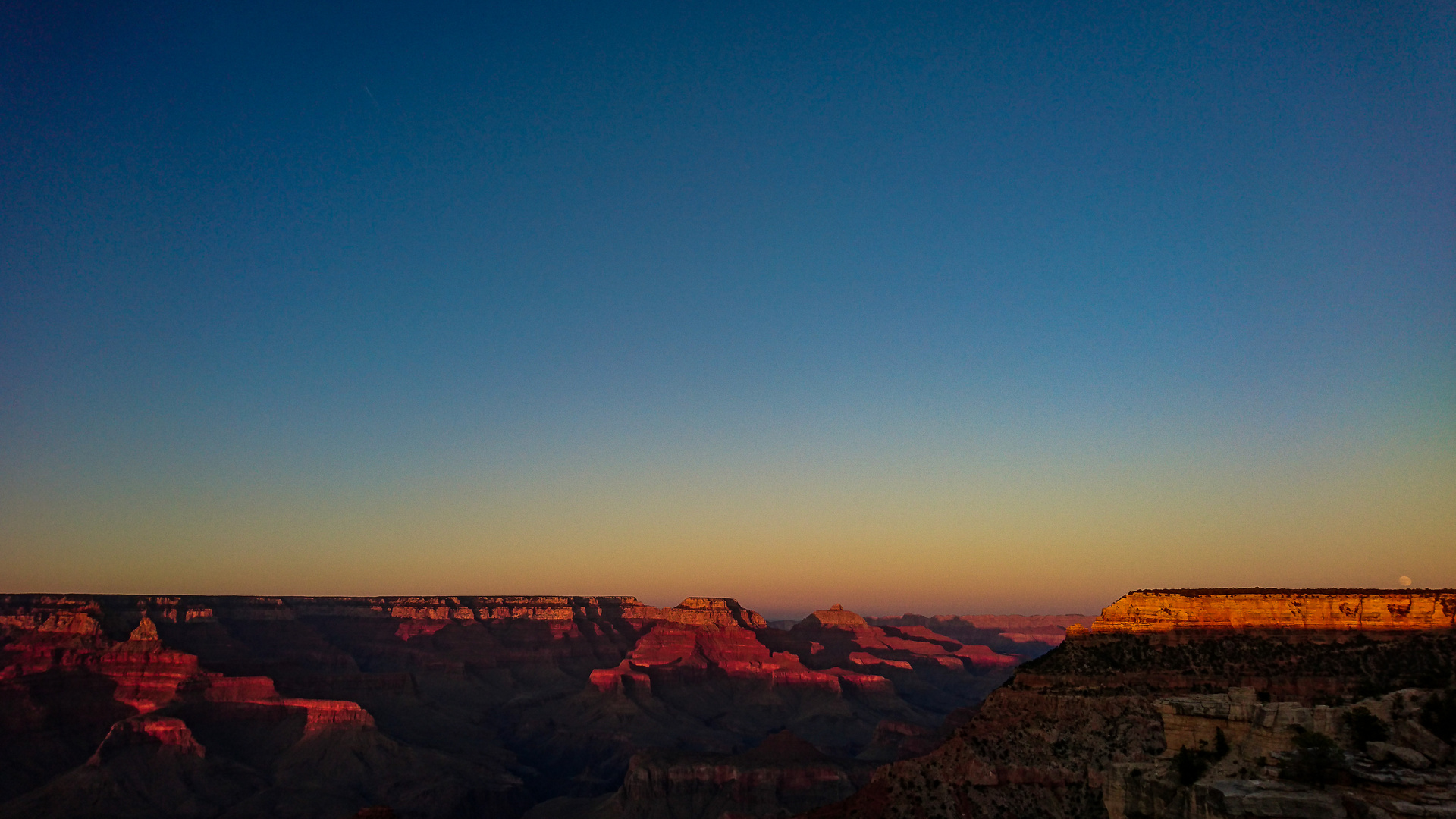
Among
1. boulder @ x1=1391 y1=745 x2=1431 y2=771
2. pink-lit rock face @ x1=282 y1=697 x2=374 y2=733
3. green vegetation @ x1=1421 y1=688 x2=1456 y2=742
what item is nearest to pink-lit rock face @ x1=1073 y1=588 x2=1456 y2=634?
green vegetation @ x1=1421 y1=688 x2=1456 y2=742

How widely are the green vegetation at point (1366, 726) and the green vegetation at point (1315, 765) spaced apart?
2809 millimetres

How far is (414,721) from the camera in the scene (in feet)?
633

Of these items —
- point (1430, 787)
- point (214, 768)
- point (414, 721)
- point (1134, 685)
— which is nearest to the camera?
point (1430, 787)

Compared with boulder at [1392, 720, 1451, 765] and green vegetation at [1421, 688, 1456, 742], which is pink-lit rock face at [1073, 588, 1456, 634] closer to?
green vegetation at [1421, 688, 1456, 742]

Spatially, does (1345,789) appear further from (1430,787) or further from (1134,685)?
(1134,685)

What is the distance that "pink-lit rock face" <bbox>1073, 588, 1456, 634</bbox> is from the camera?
198 ft

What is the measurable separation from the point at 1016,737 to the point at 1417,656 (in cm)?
2364

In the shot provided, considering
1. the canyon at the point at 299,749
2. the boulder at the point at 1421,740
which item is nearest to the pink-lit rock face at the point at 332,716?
the canyon at the point at 299,749

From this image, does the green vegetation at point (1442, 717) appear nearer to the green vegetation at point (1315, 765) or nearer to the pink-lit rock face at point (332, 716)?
the green vegetation at point (1315, 765)

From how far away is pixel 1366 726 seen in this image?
28.2m

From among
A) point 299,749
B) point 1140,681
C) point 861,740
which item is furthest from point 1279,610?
point 299,749

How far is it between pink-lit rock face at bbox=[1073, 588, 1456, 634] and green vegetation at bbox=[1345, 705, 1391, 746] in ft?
124

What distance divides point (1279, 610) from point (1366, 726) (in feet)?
131

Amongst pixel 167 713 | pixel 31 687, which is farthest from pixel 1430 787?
pixel 31 687
